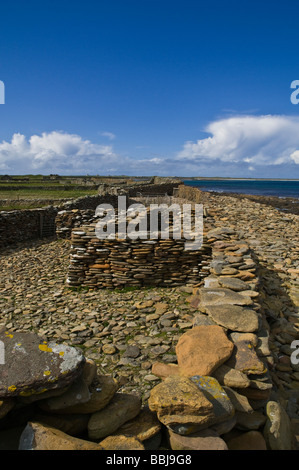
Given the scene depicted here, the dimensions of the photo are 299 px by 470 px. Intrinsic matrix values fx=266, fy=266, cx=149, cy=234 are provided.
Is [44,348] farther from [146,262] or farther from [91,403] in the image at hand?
[146,262]

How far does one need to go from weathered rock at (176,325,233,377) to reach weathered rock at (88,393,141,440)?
820 millimetres

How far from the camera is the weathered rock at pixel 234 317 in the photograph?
4000mm

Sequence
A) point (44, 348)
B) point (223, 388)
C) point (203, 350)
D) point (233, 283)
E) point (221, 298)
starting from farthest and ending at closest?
1. point (233, 283)
2. point (221, 298)
3. point (203, 350)
4. point (223, 388)
5. point (44, 348)

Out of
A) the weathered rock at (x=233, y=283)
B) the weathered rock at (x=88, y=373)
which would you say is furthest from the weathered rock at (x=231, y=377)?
the weathered rock at (x=233, y=283)

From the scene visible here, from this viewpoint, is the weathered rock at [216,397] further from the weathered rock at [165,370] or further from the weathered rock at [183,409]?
the weathered rock at [165,370]

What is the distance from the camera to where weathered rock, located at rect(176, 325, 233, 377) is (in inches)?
124

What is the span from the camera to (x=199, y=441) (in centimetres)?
222

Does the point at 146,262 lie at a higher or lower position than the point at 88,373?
higher

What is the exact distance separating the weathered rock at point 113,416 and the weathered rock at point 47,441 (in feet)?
0.66

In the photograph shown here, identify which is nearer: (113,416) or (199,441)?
(199,441)

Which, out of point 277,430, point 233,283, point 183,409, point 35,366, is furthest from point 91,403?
point 233,283

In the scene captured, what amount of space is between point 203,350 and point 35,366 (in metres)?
1.99

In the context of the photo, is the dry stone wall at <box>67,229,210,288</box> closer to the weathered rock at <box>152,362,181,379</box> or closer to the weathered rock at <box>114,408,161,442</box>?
the weathered rock at <box>152,362,181,379</box>

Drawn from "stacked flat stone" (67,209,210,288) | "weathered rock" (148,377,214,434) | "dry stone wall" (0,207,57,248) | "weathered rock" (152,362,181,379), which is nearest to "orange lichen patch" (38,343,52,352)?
"weathered rock" (148,377,214,434)
